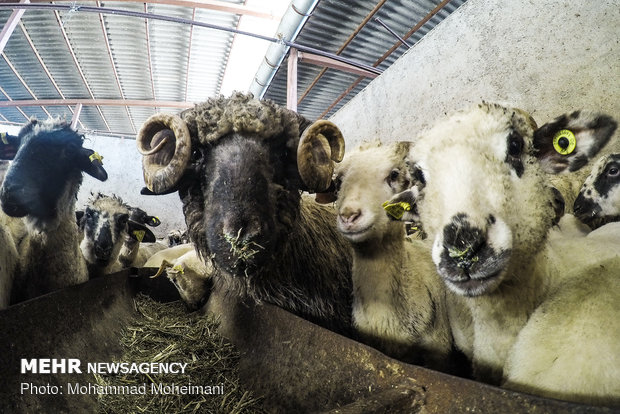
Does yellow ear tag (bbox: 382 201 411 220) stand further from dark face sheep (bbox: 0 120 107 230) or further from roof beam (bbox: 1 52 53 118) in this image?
roof beam (bbox: 1 52 53 118)

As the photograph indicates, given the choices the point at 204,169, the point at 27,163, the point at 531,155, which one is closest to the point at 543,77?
the point at 531,155

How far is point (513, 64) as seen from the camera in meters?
3.39

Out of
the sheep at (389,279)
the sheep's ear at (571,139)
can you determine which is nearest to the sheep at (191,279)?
the sheep at (389,279)

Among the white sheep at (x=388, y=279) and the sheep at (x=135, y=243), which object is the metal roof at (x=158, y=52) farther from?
the white sheep at (x=388, y=279)

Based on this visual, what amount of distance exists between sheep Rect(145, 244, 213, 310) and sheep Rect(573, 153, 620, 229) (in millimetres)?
3205

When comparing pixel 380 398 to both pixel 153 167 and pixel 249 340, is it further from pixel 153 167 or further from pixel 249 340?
pixel 153 167

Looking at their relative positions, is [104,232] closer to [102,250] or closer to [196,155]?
[102,250]

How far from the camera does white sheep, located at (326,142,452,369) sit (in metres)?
2.15

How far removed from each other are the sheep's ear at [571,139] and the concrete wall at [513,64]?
1.66 metres

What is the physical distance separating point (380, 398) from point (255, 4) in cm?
674

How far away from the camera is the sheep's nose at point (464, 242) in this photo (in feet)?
4.04

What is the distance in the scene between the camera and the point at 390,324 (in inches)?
86.0

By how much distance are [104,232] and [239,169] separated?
109 inches

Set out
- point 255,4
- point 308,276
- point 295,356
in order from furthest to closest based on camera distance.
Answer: point 255,4
point 308,276
point 295,356
